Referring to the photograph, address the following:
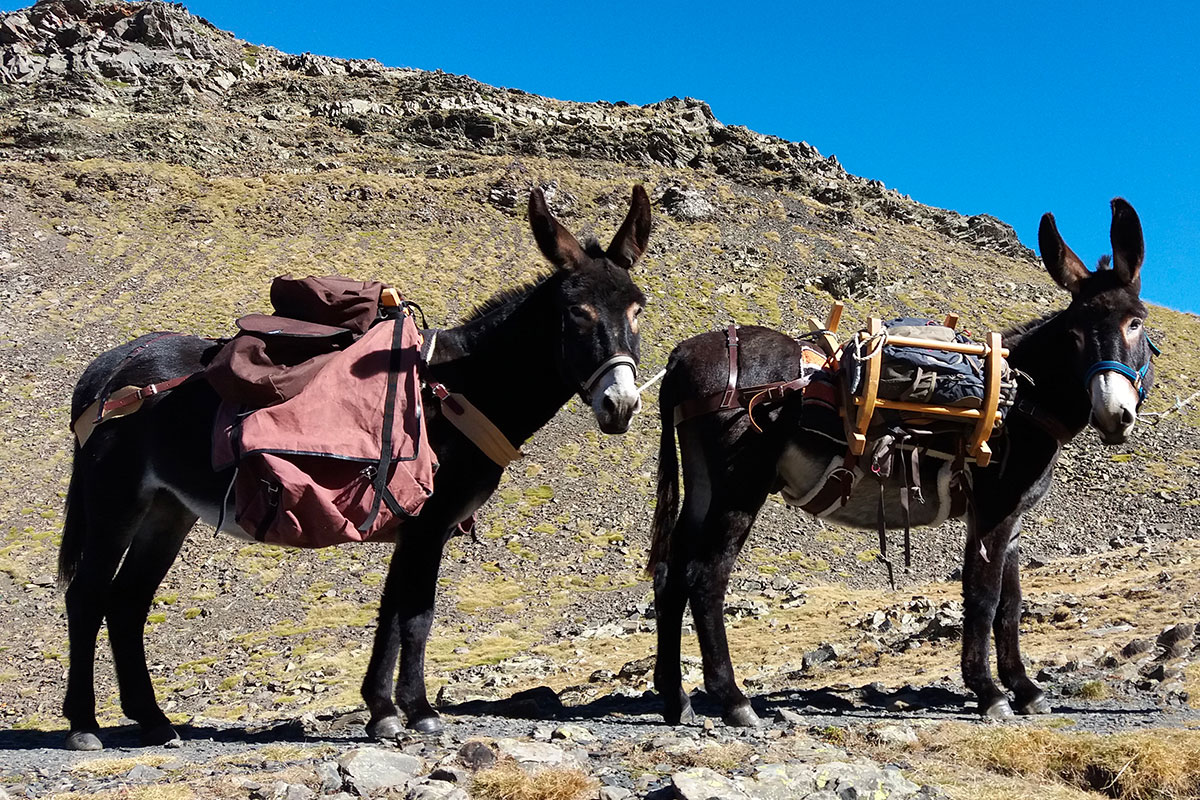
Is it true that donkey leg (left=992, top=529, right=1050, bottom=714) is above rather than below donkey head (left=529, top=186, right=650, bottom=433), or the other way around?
below

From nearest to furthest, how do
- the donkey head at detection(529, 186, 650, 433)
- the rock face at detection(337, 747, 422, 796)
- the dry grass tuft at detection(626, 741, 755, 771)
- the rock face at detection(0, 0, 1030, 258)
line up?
the rock face at detection(337, 747, 422, 796)
the dry grass tuft at detection(626, 741, 755, 771)
the donkey head at detection(529, 186, 650, 433)
the rock face at detection(0, 0, 1030, 258)

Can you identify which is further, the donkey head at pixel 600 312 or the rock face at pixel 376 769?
the donkey head at pixel 600 312

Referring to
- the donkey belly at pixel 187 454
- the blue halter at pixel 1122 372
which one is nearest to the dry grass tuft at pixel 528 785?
the donkey belly at pixel 187 454

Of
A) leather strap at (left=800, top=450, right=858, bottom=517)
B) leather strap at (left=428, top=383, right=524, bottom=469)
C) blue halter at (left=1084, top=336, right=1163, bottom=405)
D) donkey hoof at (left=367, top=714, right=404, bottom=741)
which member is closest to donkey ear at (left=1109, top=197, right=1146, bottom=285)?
blue halter at (left=1084, top=336, right=1163, bottom=405)

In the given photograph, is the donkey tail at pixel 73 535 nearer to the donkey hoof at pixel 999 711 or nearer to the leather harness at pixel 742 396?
the leather harness at pixel 742 396

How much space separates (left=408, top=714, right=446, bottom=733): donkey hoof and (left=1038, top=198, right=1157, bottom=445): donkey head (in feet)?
15.3

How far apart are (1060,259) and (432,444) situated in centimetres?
464

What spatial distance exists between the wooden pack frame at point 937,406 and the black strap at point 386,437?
304cm

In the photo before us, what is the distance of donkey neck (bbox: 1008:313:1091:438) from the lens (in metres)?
6.21

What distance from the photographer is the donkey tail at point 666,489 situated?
21.5 ft

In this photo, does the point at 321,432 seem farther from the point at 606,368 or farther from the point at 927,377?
the point at 927,377

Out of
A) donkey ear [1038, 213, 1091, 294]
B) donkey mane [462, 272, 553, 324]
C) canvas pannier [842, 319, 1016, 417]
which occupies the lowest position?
canvas pannier [842, 319, 1016, 417]

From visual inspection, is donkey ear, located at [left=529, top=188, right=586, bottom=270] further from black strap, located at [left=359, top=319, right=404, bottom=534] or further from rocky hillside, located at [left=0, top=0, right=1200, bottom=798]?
rocky hillside, located at [left=0, top=0, right=1200, bottom=798]

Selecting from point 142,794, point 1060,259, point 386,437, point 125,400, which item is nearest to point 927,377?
point 1060,259
